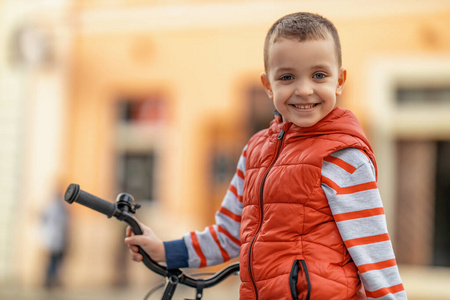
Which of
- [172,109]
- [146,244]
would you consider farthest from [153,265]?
[172,109]

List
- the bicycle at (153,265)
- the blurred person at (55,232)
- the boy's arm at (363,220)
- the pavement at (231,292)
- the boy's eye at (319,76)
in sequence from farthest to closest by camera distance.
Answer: the blurred person at (55,232) → the pavement at (231,292) → the bicycle at (153,265) → the boy's eye at (319,76) → the boy's arm at (363,220)

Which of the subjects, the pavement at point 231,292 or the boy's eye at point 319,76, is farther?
the pavement at point 231,292

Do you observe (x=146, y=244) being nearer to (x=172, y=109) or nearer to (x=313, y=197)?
(x=313, y=197)

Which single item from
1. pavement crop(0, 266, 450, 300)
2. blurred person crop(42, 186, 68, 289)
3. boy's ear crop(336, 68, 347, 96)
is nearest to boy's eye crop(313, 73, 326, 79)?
boy's ear crop(336, 68, 347, 96)

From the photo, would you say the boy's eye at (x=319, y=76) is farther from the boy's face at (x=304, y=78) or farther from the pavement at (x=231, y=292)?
the pavement at (x=231, y=292)

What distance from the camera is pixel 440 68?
957cm

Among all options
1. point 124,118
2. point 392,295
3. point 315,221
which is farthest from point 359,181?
point 124,118

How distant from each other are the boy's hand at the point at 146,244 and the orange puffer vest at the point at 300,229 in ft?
1.07

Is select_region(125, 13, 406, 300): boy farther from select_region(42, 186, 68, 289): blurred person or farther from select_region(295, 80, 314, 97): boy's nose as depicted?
select_region(42, 186, 68, 289): blurred person

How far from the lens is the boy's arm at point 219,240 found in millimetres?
2133

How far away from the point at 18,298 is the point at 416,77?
618 cm

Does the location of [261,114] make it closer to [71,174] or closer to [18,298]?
[71,174]

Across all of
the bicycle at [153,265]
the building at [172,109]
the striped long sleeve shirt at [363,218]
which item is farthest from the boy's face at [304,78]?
the building at [172,109]

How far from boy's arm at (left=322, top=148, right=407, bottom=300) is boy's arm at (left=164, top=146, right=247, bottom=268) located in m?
0.43
